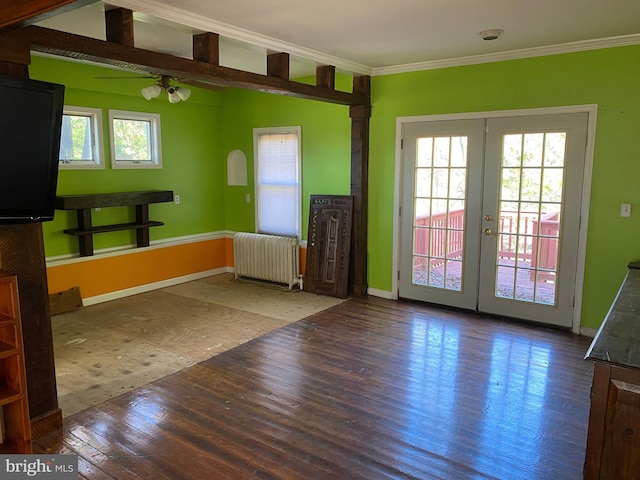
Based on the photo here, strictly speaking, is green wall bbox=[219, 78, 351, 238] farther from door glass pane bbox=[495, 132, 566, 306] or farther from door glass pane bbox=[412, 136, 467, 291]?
door glass pane bbox=[495, 132, 566, 306]

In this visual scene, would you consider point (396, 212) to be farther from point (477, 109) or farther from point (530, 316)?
point (530, 316)

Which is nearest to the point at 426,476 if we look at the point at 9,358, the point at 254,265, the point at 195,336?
the point at 9,358

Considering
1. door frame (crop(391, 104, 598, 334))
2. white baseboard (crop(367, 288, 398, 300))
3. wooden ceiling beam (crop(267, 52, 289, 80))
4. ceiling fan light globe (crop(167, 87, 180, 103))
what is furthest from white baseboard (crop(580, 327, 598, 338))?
ceiling fan light globe (crop(167, 87, 180, 103))

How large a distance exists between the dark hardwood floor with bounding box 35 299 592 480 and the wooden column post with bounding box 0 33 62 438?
0.56 ft

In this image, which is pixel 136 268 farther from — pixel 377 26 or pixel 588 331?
pixel 588 331

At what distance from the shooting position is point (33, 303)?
264 centimetres

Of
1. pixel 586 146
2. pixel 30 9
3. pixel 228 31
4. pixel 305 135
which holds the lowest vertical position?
pixel 586 146

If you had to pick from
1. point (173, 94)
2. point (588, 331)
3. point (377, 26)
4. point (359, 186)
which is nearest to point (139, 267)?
point (173, 94)

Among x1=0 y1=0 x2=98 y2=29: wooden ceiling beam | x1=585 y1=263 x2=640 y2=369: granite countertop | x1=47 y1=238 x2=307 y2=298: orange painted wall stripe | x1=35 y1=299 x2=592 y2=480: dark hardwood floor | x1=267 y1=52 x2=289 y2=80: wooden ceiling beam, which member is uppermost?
x1=267 y1=52 x2=289 y2=80: wooden ceiling beam

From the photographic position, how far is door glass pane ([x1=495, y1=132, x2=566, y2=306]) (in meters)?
4.34

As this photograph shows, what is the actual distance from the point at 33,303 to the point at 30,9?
1536 millimetres

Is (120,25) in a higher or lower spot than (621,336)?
higher

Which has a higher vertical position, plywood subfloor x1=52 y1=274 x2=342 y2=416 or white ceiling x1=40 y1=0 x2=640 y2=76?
white ceiling x1=40 y1=0 x2=640 y2=76

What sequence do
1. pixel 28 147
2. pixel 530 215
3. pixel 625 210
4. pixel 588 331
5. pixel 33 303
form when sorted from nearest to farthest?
pixel 28 147, pixel 33 303, pixel 625 210, pixel 588 331, pixel 530 215
